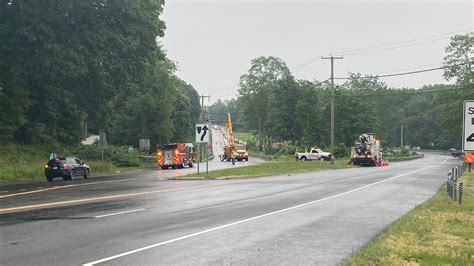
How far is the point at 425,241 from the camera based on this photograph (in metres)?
10.3

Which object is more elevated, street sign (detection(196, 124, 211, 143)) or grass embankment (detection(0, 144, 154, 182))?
street sign (detection(196, 124, 211, 143))

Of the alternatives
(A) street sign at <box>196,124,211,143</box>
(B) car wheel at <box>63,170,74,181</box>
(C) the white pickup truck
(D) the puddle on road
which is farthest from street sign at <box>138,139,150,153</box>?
(D) the puddle on road

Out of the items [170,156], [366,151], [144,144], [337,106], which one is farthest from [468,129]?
[337,106]

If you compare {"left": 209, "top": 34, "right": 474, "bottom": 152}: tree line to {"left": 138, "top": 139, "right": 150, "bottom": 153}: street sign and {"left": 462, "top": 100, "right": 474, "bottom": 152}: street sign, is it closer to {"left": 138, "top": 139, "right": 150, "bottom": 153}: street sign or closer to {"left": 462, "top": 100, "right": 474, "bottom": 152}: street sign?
{"left": 138, "top": 139, "right": 150, "bottom": 153}: street sign

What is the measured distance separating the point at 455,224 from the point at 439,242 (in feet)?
9.50

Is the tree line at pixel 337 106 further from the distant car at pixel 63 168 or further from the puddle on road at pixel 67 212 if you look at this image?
the puddle on road at pixel 67 212

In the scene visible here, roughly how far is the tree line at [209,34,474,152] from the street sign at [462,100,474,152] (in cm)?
4647

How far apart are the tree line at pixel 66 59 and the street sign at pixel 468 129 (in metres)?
26.8

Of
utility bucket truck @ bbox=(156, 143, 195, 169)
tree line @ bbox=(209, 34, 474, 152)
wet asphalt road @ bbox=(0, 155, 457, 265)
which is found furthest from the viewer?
tree line @ bbox=(209, 34, 474, 152)

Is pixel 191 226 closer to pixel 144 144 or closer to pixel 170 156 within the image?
pixel 170 156

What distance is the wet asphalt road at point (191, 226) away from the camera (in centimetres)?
892

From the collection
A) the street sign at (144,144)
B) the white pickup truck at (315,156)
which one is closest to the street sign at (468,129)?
the white pickup truck at (315,156)

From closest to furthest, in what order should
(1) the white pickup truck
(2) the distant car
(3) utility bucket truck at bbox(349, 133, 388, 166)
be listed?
(2) the distant car, (3) utility bucket truck at bbox(349, 133, 388, 166), (1) the white pickup truck

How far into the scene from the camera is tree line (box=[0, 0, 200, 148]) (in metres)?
33.6
